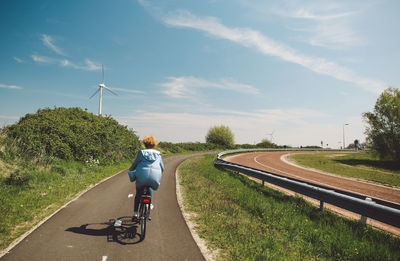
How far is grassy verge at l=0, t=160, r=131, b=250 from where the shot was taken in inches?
211

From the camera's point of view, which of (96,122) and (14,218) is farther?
(96,122)

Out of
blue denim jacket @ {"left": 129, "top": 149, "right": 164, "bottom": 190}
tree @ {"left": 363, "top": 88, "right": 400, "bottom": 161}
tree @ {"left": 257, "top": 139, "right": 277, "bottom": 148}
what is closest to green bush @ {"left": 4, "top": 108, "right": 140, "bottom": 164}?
blue denim jacket @ {"left": 129, "top": 149, "right": 164, "bottom": 190}

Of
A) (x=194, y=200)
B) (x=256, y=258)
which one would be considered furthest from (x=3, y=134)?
(x=256, y=258)

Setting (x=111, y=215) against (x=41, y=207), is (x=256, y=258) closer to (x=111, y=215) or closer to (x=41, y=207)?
(x=111, y=215)

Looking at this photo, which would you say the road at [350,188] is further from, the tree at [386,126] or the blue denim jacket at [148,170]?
the tree at [386,126]

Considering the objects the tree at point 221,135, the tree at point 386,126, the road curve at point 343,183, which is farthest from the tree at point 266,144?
the road curve at point 343,183

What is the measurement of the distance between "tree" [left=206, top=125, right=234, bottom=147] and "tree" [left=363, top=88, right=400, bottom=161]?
47321 millimetres

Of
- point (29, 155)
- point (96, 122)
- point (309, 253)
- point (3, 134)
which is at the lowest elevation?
point (309, 253)

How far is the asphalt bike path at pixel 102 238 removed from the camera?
402cm

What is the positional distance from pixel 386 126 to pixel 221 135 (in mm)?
49880

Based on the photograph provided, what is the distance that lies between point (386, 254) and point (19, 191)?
11.3 m

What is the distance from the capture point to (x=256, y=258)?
3.90 m

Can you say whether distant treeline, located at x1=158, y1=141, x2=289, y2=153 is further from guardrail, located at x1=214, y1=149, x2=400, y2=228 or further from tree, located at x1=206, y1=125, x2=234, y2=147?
guardrail, located at x1=214, y1=149, x2=400, y2=228

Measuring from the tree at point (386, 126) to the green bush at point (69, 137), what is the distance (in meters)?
28.3
